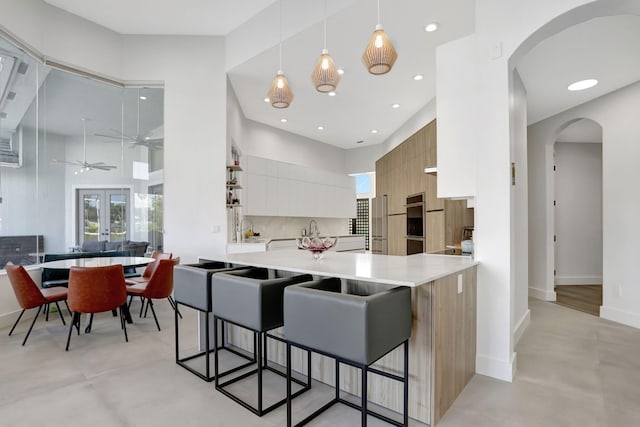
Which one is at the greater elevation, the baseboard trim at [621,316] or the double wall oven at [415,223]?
the double wall oven at [415,223]

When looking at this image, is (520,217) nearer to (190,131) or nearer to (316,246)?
(316,246)

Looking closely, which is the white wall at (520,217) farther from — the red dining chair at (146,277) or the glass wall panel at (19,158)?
the glass wall panel at (19,158)

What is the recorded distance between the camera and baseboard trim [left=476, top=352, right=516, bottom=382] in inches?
92.0

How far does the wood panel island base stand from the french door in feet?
11.8

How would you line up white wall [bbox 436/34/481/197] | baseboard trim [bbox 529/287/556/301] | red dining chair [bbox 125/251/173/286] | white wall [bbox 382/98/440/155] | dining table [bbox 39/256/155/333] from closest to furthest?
white wall [bbox 436/34/481/197], dining table [bbox 39/256/155/333], red dining chair [bbox 125/251/173/286], baseboard trim [bbox 529/287/556/301], white wall [bbox 382/98/440/155]

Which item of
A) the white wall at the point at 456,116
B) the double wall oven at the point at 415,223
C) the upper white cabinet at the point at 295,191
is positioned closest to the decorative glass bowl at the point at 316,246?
the white wall at the point at 456,116

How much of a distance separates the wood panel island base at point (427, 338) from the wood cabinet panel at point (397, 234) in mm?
3652

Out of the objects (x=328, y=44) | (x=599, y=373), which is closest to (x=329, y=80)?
(x=328, y=44)

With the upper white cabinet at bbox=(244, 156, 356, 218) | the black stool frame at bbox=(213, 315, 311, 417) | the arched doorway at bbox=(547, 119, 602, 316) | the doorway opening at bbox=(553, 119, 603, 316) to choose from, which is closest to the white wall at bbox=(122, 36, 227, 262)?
the upper white cabinet at bbox=(244, 156, 356, 218)

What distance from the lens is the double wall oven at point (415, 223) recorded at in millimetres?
5105

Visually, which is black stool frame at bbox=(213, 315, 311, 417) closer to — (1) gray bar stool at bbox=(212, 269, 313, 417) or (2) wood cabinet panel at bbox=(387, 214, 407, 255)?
(1) gray bar stool at bbox=(212, 269, 313, 417)

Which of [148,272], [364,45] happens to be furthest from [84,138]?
[364,45]

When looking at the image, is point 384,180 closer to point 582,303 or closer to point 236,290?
point 582,303

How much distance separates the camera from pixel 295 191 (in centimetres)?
706
